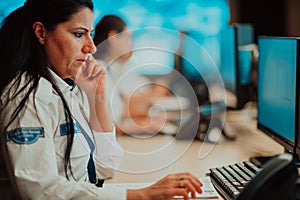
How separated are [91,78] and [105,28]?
1.04 feet

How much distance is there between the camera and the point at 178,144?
210cm

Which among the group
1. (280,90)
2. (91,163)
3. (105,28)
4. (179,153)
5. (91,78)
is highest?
(105,28)

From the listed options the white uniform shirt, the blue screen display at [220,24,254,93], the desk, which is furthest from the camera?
the blue screen display at [220,24,254,93]

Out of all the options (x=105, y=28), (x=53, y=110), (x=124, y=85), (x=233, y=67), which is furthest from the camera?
(x=233, y=67)

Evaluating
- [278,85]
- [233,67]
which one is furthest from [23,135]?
[233,67]

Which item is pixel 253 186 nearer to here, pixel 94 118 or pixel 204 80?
pixel 94 118

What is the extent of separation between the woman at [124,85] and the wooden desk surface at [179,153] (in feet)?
0.22

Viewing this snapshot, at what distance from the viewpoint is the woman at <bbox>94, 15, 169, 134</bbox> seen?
1930mm

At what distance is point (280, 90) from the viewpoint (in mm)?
1818

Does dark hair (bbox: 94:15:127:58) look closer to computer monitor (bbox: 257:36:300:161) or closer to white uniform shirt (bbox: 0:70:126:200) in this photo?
white uniform shirt (bbox: 0:70:126:200)

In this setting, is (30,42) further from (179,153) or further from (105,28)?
(179,153)

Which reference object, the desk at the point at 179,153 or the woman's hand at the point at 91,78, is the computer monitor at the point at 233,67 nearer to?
the desk at the point at 179,153

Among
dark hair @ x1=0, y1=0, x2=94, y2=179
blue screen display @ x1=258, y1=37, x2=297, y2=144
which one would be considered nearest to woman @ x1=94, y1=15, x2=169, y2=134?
dark hair @ x1=0, y1=0, x2=94, y2=179

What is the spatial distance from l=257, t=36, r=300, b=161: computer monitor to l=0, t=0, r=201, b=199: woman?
0.52m
